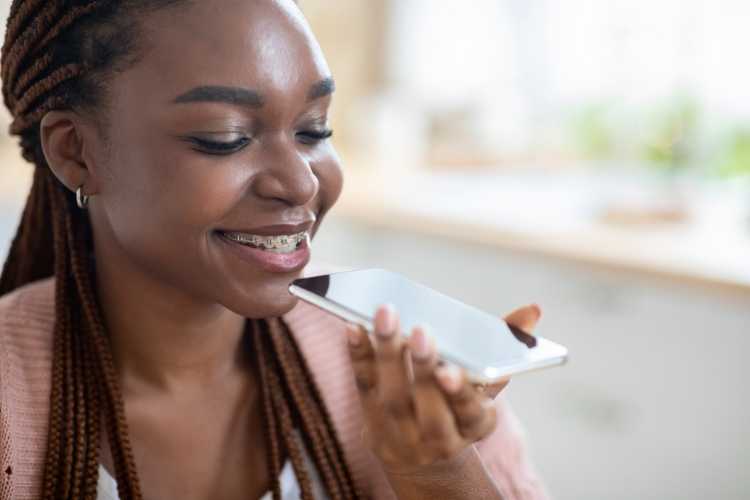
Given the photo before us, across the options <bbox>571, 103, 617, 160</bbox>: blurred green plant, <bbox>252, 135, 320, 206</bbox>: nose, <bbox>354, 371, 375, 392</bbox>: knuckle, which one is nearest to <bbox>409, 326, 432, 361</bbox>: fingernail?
<bbox>354, 371, 375, 392</bbox>: knuckle

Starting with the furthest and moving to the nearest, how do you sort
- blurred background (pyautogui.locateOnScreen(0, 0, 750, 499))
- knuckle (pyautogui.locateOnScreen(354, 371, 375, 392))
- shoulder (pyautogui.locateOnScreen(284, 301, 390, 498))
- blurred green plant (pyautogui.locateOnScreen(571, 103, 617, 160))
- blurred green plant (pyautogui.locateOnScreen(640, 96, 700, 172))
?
blurred green plant (pyautogui.locateOnScreen(571, 103, 617, 160)), blurred green plant (pyautogui.locateOnScreen(640, 96, 700, 172)), blurred background (pyautogui.locateOnScreen(0, 0, 750, 499)), shoulder (pyautogui.locateOnScreen(284, 301, 390, 498)), knuckle (pyautogui.locateOnScreen(354, 371, 375, 392))

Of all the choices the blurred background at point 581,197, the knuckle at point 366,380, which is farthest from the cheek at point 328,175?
the blurred background at point 581,197

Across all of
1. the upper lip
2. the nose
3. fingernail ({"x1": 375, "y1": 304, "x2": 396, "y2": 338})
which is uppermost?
the nose

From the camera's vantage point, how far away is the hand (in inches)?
26.2

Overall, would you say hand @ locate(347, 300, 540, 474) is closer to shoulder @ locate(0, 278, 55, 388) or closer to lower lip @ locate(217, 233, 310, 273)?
lower lip @ locate(217, 233, 310, 273)

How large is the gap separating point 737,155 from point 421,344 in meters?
1.95

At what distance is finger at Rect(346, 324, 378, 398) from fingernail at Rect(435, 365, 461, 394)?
0.32 ft

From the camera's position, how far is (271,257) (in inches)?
32.8

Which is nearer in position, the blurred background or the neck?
the neck

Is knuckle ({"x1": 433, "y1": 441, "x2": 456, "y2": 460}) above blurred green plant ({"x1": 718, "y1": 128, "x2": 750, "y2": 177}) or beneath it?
beneath

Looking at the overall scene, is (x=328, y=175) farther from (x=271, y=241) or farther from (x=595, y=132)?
(x=595, y=132)

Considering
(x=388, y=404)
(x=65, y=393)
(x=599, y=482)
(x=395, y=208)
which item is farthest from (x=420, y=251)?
(x=388, y=404)

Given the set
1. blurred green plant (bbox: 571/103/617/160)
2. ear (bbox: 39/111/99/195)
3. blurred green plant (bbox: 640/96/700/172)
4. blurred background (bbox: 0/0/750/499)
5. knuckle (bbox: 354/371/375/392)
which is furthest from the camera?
blurred green plant (bbox: 571/103/617/160)

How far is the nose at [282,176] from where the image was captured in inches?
31.9
